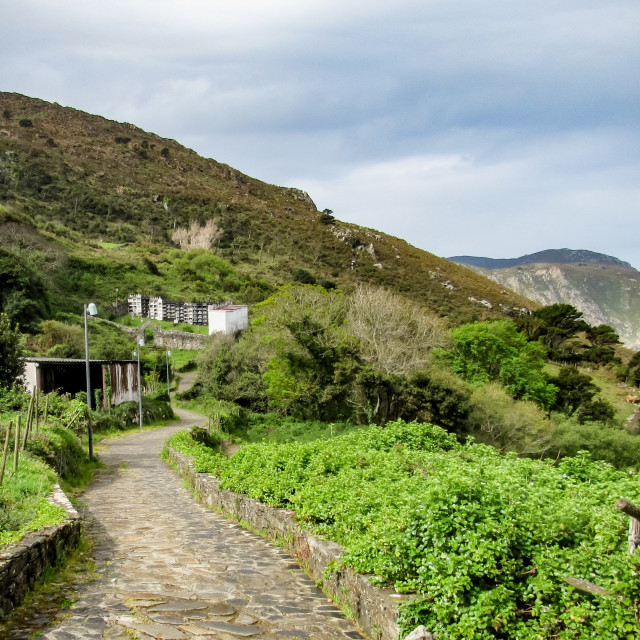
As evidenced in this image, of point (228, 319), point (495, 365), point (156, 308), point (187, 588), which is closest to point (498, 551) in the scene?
point (187, 588)

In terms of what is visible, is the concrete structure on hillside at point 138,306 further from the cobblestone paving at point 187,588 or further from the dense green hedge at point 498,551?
Result: the dense green hedge at point 498,551

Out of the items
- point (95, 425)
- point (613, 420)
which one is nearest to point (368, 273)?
point (613, 420)

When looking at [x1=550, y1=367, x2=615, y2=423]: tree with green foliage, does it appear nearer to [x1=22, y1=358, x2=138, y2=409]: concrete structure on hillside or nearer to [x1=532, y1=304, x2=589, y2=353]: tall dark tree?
[x1=532, y1=304, x2=589, y2=353]: tall dark tree

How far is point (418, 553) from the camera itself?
15.4 feet

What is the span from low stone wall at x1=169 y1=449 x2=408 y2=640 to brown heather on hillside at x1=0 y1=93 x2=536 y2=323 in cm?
5738

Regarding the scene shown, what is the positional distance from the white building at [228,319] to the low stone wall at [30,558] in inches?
1740

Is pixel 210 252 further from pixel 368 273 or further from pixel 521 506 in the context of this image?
pixel 521 506

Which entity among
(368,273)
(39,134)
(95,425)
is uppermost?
(39,134)

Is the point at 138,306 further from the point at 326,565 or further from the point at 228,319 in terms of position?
the point at 326,565

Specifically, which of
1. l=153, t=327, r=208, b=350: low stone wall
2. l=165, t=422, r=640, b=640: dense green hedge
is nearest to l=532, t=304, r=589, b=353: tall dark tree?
l=153, t=327, r=208, b=350: low stone wall

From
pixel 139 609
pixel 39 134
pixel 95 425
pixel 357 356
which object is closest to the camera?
pixel 139 609

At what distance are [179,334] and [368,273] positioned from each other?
125 feet

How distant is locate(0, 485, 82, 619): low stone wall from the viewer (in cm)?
496

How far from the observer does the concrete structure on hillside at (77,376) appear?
88.4 feet
